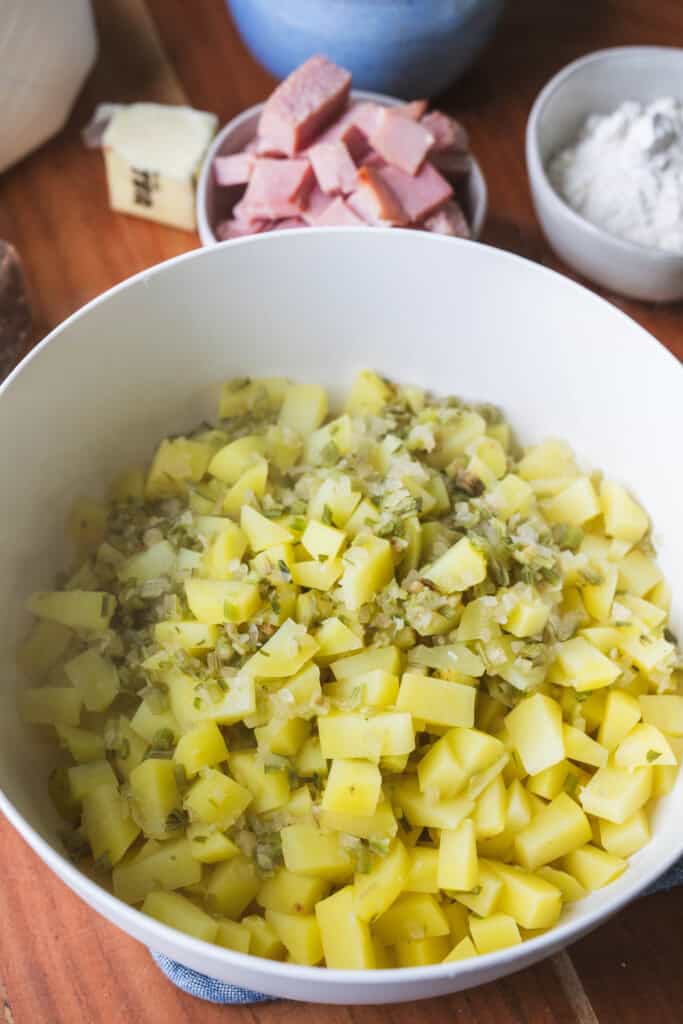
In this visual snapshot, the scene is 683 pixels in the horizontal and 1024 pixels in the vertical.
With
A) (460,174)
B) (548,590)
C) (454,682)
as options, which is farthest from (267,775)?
(460,174)

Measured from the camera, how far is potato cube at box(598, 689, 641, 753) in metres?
1.00

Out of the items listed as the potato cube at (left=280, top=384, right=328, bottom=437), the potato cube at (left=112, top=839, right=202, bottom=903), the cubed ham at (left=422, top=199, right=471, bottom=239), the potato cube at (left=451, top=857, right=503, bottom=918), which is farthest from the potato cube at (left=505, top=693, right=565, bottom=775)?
the cubed ham at (left=422, top=199, right=471, bottom=239)

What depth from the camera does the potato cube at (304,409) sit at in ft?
4.00

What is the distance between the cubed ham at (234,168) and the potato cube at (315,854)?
0.84 metres

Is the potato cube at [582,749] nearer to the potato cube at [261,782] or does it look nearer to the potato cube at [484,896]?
the potato cube at [484,896]

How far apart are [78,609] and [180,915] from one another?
0.32 m

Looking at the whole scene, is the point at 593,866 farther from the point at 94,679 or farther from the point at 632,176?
the point at 632,176

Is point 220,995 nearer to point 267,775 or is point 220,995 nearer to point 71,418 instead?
point 267,775

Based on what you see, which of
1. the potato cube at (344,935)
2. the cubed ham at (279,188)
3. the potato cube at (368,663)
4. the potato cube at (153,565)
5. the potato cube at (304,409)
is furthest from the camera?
the cubed ham at (279,188)

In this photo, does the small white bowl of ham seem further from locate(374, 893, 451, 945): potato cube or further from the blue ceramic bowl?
locate(374, 893, 451, 945): potato cube

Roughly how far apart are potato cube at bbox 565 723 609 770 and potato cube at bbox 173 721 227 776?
32 cm

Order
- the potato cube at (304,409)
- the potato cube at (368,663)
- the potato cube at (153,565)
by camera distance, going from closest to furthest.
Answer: the potato cube at (368,663)
the potato cube at (153,565)
the potato cube at (304,409)

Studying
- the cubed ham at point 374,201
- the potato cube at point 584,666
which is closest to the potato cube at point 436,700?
the potato cube at point 584,666

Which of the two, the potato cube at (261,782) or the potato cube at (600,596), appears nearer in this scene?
the potato cube at (261,782)
